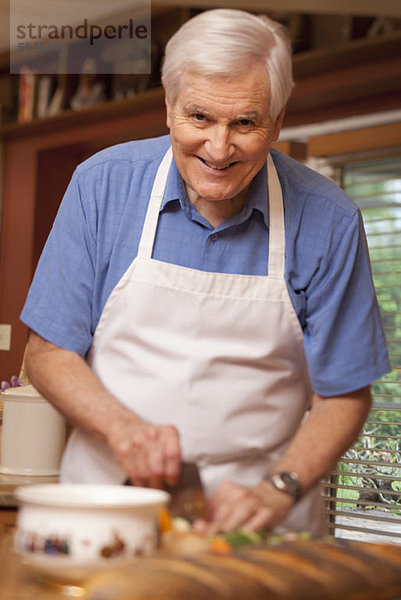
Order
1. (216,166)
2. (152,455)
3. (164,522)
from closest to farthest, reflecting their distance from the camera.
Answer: (164,522), (152,455), (216,166)

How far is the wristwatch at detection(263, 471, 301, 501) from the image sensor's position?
128 centimetres

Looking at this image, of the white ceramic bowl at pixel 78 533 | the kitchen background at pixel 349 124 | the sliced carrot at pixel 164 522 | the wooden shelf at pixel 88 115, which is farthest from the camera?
the wooden shelf at pixel 88 115

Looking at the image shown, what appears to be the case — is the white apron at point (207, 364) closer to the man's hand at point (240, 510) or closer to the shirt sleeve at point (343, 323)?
the shirt sleeve at point (343, 323)

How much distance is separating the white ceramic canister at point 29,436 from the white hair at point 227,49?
92 cm

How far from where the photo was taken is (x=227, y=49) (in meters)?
1.38

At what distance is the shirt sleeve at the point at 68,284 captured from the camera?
1.49 meters

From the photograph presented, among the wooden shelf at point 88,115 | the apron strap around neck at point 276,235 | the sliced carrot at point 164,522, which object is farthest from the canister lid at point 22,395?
the wooden shelf at point 88,115

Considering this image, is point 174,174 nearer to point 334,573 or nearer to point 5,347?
point 334,573

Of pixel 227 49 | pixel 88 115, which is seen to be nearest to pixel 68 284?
pixel 227 49

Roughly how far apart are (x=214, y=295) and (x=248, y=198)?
0.22 meters

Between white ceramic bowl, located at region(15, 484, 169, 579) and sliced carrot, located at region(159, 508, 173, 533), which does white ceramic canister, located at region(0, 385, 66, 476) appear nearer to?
sliced carrot, located at region(159, 508, 173, 533)

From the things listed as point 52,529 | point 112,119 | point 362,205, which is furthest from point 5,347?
point 52,529

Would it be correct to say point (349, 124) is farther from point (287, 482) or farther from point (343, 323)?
point (287, 482)

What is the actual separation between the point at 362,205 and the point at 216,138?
2.45m
